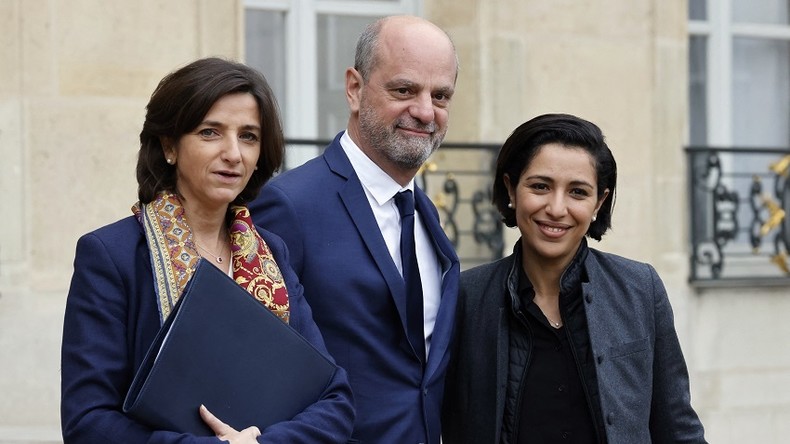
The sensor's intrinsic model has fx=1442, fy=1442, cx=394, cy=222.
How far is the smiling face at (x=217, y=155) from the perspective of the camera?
9.89 feet

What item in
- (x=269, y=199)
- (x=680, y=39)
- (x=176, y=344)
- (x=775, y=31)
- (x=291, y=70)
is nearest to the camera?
(x=176, y=344)

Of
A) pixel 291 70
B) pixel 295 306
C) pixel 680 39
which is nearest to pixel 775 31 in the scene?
pixel 680 39

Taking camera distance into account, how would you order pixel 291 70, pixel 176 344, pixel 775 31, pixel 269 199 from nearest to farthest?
pixel 176 344
pixel 269 199
pixel 291 70
pixel 775 31

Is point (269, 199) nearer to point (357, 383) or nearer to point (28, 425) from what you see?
point (357, 383)

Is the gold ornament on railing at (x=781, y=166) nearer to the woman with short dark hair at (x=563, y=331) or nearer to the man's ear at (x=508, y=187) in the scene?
the woman with short dark hair at (x=563, y=331)

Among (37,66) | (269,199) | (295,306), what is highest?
(37,66)

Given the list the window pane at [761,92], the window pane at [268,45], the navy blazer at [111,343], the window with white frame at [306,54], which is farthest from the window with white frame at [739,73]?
the navy blazer at [111,343]

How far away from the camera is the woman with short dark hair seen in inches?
140

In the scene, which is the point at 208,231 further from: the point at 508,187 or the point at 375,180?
the point at 508,187

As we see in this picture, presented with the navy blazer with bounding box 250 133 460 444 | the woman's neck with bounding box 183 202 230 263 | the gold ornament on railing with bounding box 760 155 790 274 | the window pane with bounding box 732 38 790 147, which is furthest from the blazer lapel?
the window pane with bounding box 732 38 790 147

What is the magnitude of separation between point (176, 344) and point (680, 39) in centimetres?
600

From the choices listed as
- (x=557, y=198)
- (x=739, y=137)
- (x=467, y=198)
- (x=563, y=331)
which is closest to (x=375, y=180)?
(x=557, y=198)

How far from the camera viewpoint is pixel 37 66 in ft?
21.2

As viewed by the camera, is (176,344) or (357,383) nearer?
(176,344)
